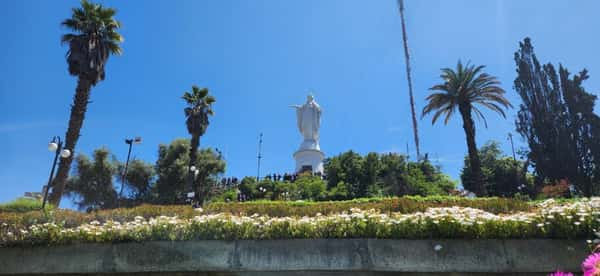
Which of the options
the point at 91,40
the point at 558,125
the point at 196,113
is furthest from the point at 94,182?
the point at 558,125

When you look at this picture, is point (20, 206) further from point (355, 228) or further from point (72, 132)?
point (355, 228)

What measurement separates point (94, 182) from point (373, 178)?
2255 cm

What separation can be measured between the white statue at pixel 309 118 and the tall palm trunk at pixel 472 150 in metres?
14.6

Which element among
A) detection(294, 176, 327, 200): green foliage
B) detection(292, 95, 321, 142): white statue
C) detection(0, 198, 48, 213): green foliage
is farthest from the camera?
detection(292, 95, 321, 142): white statue

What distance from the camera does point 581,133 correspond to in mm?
30922

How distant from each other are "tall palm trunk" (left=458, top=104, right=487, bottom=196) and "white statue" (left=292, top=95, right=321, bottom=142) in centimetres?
1462

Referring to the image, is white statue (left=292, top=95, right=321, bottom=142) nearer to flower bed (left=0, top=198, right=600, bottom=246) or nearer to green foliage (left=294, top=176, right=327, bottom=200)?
green foliage (left=294, top=176, right=327, bottom=200)

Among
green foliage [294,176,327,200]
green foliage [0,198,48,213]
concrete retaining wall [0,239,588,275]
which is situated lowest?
concrete retaining wall [0,239,588,275]

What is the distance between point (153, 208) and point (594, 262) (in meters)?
7.01

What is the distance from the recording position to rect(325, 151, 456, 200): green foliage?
2234 centimetres

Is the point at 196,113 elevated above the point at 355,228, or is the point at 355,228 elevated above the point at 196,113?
the point at 196,113

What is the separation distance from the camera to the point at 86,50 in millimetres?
17297

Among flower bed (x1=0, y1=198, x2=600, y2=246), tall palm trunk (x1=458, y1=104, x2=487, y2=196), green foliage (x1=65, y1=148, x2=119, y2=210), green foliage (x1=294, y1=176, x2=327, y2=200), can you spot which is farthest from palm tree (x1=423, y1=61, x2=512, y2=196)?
green foliage (x1=65, y1=148, x2=119, y2=210)

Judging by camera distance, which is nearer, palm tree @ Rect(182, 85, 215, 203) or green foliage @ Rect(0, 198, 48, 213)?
green foliage @ Rect(0, 198, 48, 213)
